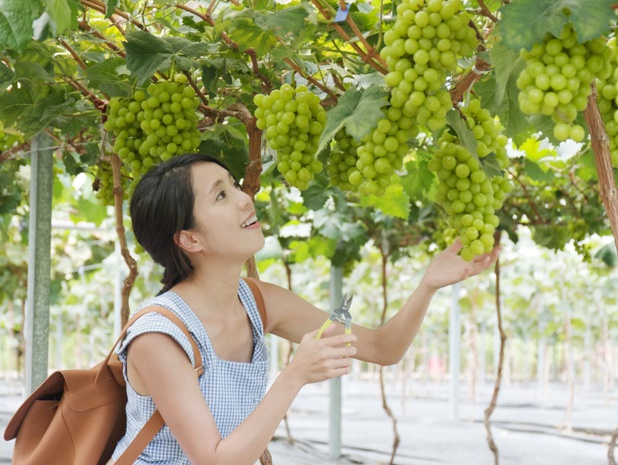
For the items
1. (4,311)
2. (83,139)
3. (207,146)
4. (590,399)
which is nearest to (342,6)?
(207,146)

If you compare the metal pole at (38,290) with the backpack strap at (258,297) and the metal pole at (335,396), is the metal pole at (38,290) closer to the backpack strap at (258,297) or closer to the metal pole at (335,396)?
the backpack strap at (258,297)

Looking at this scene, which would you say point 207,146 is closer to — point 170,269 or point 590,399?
point 170,269

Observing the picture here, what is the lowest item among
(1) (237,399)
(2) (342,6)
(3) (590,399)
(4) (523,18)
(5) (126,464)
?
(3) (590,399)

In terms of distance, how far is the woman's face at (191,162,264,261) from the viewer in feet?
6.17

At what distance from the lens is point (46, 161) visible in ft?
9.75

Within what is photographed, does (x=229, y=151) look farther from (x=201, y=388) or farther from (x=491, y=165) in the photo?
(x=491, y=165)

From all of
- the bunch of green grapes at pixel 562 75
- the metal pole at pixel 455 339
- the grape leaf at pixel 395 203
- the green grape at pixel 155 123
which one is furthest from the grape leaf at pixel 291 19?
the metal pole at pixel 455 339

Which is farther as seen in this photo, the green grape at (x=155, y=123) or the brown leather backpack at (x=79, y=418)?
the green grape at (x=155, y=123)

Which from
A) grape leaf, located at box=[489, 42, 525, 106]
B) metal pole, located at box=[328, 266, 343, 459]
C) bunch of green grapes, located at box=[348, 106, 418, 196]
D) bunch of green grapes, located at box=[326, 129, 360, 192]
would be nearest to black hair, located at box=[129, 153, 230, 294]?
bunch of green grapes, located at box=[326, 129, 360, 192]

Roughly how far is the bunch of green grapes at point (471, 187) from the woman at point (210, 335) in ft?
1.00

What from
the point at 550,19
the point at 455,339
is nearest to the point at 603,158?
the point at 550,19

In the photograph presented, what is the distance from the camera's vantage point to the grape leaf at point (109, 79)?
203cm

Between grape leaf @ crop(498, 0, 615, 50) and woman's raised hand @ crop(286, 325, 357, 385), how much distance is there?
0.72 m

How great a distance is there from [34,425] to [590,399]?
640 inches
